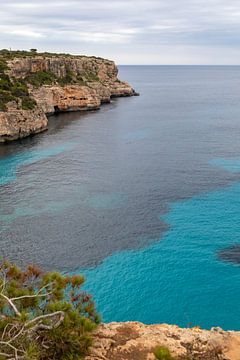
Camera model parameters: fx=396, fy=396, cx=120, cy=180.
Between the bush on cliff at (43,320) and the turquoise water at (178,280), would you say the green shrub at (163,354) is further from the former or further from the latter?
the turquoise water at (178,280)

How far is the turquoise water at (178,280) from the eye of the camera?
3098 cm

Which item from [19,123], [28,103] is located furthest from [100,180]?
[28,103]

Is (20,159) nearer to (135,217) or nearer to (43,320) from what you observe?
(135,217)

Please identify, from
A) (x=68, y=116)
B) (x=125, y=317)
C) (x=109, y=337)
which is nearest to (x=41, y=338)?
(x=109, y=337)

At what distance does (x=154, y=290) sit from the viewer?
33.6 metres

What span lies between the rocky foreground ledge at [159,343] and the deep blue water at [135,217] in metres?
11.4

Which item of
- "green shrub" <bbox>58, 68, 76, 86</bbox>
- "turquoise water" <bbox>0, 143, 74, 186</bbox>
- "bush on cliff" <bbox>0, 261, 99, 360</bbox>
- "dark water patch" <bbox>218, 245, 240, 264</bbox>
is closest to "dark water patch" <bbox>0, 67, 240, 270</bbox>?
"turquoise water" <bbox>0, 143, 74, 186</bbox>

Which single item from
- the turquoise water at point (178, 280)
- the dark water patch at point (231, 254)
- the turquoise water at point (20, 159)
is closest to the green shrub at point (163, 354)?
the turquoise water at point (178, 280)

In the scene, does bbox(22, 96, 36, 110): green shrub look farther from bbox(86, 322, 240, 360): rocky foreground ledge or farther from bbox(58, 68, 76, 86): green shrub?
bbox(86, 322, 240, 360): rocky foreground ledge

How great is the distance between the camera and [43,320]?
1628 centimetres

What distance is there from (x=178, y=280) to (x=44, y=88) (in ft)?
287

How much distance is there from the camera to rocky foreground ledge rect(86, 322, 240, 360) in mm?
17125

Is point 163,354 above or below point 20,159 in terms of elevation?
above

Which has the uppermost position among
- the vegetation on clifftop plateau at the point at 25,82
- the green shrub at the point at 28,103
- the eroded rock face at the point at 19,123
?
the vegetation on clifftop plateau at the point at 25,82
